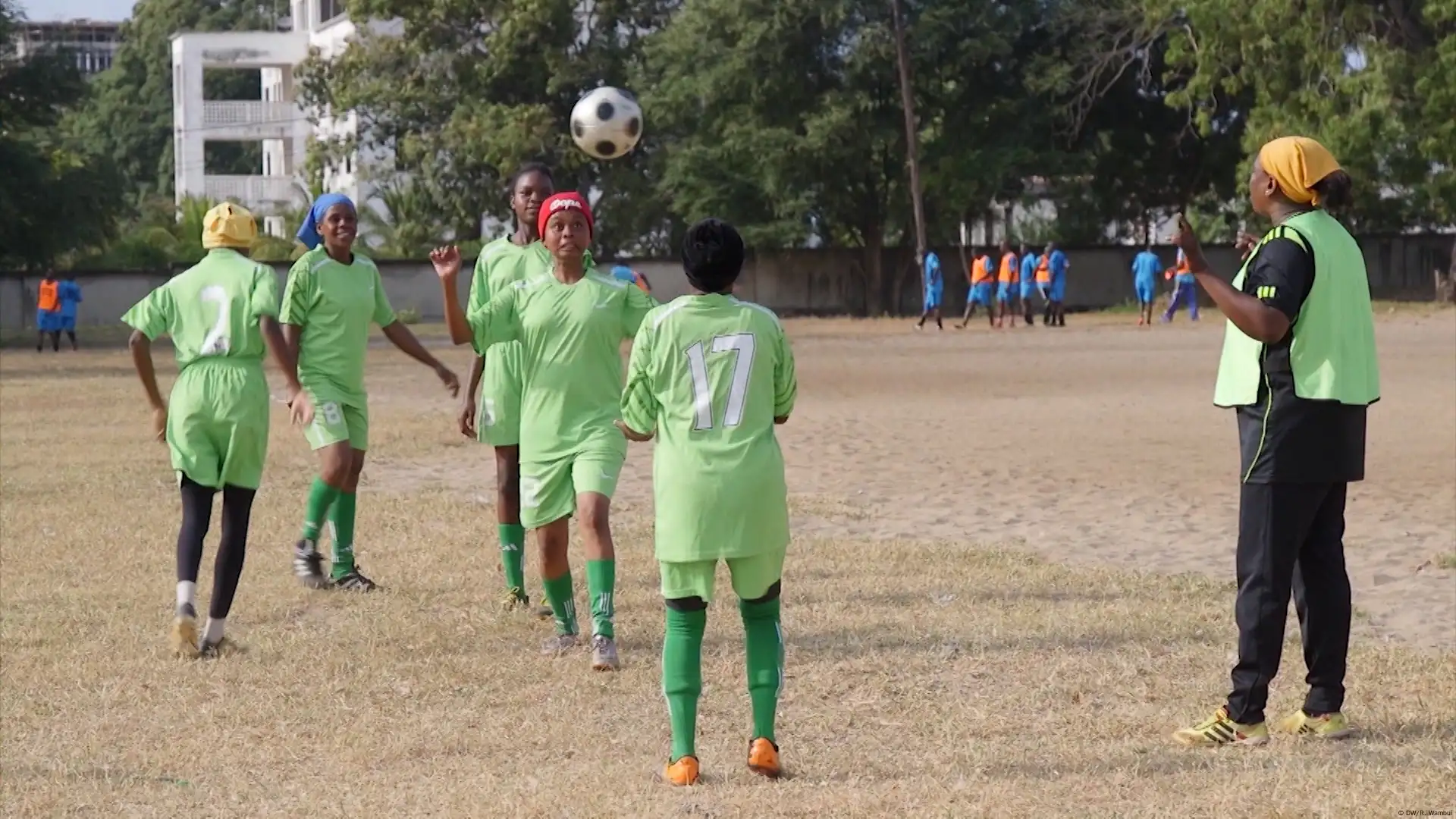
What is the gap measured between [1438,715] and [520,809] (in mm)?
3119

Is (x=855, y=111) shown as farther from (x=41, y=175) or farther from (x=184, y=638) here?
(x=184, y=638)

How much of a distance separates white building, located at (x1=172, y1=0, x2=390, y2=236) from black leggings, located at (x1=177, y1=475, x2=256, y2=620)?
59.2 meters

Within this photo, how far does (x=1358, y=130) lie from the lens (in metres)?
40.4

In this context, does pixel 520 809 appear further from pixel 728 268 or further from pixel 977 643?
pixel 977 643

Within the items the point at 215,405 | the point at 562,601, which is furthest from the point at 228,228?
the point at 562,601

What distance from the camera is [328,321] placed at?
9516 mm

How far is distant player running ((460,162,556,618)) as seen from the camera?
848 cm

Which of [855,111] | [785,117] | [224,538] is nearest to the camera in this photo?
[224,538]

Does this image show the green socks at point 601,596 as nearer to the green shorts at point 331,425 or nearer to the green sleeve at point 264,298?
the green sleeve at point 264,298

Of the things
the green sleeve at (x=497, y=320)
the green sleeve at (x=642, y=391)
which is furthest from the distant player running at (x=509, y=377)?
the green sleeve at (x=642, y=391)

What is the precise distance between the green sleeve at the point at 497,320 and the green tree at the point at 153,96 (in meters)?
79.9

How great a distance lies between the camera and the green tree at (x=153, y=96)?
8788 cm

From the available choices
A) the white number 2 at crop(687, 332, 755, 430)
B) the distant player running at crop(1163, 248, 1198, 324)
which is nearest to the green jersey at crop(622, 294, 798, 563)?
the white number 2 at crop(687, 332, 755, 430)

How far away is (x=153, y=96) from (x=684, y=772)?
90.4 metres
